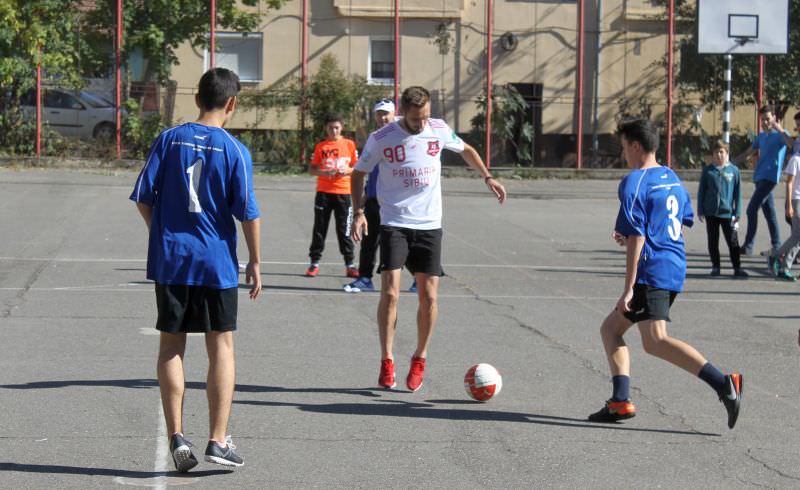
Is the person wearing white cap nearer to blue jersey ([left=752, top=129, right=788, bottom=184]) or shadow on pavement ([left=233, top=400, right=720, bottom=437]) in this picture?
shadow on pavement ([left=233, top=400, right=720, bottom=437])

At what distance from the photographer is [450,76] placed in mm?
35750

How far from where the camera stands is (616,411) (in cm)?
752

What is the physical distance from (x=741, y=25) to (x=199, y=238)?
69.9ft

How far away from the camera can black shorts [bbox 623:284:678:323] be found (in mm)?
7406

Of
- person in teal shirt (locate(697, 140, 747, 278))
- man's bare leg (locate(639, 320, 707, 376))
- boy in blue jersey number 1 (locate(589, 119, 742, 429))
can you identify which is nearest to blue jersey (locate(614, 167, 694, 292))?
boy in blue jersey number 1 (locate(589, 119, 742, 429))

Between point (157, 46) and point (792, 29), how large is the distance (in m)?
16.0

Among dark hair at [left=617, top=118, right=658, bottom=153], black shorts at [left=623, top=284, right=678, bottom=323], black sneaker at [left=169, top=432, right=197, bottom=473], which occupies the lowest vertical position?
black sneaker at [left=169, top=432, right=197, bottom=473]

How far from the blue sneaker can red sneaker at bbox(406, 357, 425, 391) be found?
16.1 ft

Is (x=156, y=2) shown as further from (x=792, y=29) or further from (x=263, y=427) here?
(x=263, y=427)

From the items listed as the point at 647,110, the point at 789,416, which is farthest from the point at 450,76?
the point at 789,416

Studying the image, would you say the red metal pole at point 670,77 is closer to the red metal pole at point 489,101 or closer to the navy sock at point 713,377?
the red metal pole at point 489,101

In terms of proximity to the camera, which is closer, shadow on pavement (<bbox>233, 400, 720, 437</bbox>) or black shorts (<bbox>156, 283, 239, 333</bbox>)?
black shorts (<bbox>156, 283, 239, 333</bbox>)

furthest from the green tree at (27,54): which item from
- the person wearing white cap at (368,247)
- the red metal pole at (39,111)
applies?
the person wearing white cap at (368,247)

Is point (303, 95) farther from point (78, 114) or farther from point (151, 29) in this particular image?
point (78, 114)
